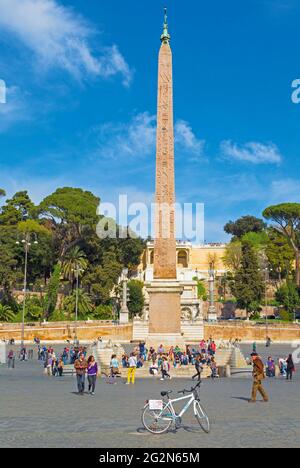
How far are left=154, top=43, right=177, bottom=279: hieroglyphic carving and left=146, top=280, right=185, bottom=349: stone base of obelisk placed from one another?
1.64 ft

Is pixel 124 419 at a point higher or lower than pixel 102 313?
lower

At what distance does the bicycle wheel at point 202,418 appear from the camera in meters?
7.76

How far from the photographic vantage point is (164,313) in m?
25.0

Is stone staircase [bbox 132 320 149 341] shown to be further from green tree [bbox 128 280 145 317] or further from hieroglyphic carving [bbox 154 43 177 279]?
hieroglyphic carving [bbox 154 43 177 279]

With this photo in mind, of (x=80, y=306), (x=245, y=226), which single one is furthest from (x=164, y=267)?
(x=245, y=226)

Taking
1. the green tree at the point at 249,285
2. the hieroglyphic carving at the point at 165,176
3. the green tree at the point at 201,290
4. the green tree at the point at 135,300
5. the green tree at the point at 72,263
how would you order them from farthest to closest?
the green tree at the point at 201,290
the green tree at the point at 135,300
the green tree at the point at 72,263
the green tree at the point at 249,285
the hieroglyphic carving at the point at 165,176

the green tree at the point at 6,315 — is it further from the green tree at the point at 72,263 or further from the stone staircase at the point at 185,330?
the stone staircase at the point at 185,330

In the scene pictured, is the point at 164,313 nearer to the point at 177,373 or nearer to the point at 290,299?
the point at 177,373

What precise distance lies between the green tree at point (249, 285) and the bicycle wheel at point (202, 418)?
157ft

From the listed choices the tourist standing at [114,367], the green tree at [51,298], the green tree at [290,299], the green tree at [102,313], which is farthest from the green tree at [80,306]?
the tourist standing at [114,367]

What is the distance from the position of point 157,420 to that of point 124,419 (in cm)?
154

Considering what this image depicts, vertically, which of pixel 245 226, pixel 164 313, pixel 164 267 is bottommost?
pixel 164 313
